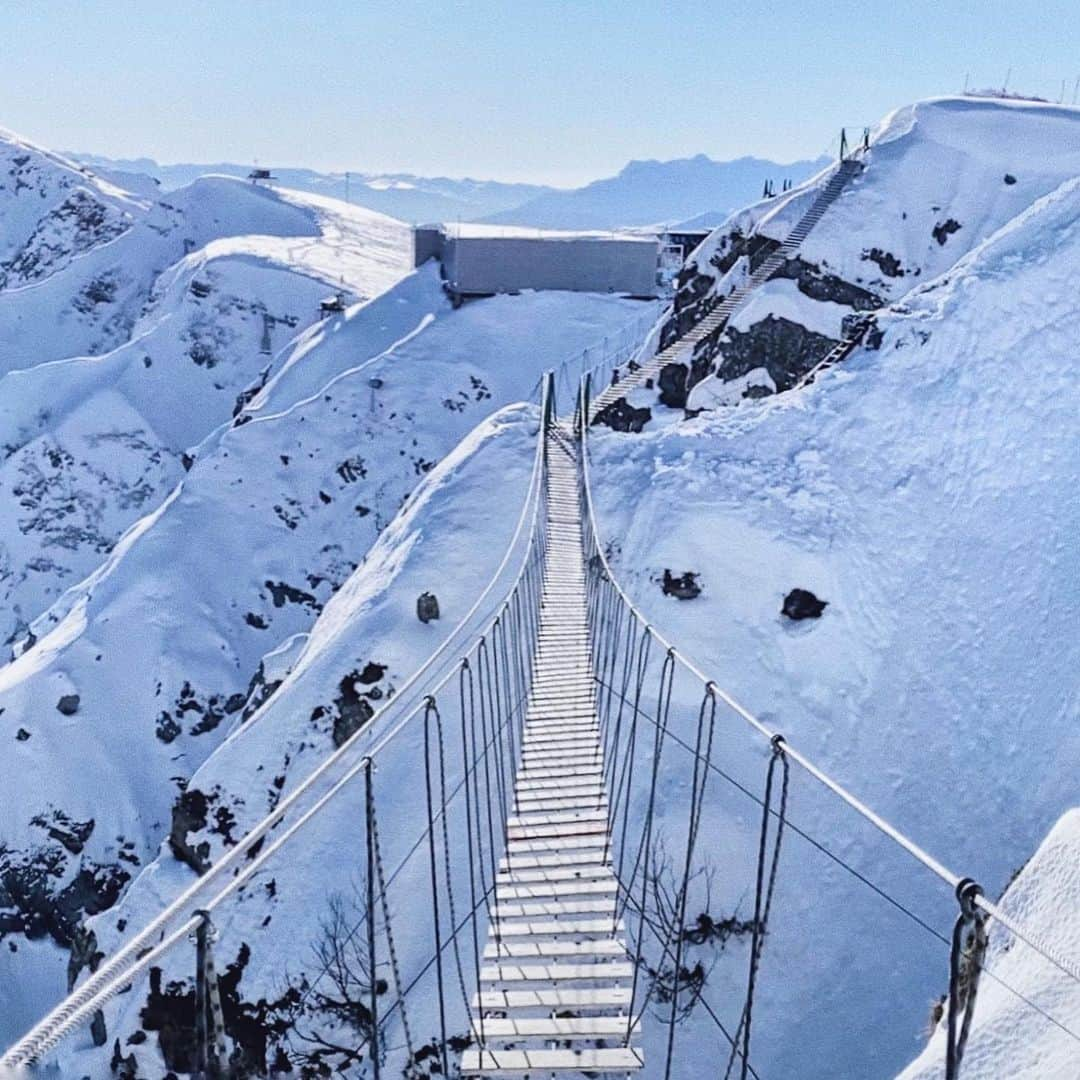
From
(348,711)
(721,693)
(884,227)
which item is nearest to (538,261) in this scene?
(884,227)

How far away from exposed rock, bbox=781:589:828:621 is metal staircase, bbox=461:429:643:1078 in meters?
7.01

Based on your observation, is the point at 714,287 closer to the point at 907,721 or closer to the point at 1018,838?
the point at 907,721

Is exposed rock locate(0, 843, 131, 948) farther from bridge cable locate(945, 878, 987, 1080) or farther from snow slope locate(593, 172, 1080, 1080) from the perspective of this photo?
bridge cable locate(945, 878, 987, 1080)

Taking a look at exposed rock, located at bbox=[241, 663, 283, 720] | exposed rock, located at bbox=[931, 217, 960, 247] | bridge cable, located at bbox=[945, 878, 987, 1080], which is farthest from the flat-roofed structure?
bridge cable, located at bbox=[945, 878, 987, 1080]

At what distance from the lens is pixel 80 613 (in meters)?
41.1

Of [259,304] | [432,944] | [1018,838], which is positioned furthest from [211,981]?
[259,304]

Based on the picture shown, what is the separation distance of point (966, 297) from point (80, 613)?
125 ft

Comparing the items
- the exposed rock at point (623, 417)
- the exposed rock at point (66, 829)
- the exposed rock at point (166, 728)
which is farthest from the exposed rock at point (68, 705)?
the exposed rock at point (623, 417)

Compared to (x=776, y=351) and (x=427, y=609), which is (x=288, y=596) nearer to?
(x=427, y=609)

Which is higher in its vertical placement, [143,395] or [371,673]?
[143,395]

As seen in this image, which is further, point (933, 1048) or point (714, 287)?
point (714, 287)

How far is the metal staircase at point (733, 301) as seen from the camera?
31719 mm

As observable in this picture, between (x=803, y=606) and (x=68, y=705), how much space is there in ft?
98.4

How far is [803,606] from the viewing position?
18047mm
